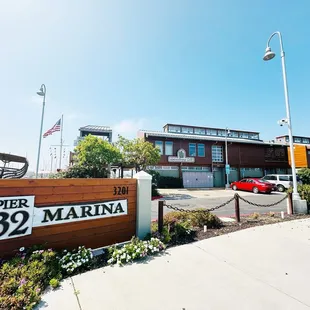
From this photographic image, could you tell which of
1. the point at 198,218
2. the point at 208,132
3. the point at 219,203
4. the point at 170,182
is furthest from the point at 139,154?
the point at 208,132

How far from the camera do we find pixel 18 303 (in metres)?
2.28

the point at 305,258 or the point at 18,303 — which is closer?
the point at 18,303

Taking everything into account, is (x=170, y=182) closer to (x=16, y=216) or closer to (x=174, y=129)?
(x=174, y=129)

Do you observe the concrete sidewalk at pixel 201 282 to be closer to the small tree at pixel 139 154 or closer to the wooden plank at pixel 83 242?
the wooden plank at pixel 83 242

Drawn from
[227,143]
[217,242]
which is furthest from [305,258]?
[227,143]

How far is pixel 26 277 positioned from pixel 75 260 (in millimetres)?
844

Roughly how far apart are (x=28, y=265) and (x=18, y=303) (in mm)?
783

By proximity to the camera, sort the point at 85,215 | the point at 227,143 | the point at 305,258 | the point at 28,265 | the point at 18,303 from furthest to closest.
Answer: the point at 227,143, the point at 85,215, the point at 305,258, the point at 28,265, the point at 18,303

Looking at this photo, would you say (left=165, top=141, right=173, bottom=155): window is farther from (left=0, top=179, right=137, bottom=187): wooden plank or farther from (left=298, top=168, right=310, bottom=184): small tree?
(left=0, top=179, right=137, bottom=187): wooden plank

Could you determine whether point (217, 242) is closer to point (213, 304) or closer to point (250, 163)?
point (213, 304)

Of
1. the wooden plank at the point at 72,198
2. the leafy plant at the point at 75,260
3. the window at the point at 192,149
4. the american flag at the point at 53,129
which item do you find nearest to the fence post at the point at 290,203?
the wooden plank at the point at 72,198

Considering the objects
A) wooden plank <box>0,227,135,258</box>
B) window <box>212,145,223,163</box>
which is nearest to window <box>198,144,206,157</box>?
window <box>212,145,223,163</box>

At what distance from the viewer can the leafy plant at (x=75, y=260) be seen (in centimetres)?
324

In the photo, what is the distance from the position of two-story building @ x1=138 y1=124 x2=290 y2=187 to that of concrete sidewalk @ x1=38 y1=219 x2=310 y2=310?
1967cm
